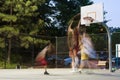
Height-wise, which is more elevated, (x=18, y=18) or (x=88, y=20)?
(x=18, y=18)

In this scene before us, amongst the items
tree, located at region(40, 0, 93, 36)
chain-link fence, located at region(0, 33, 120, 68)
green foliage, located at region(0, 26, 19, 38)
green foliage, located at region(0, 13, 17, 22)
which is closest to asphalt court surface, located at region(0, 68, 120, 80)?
chain-link fence, located at region(0, 33, 120, 68)

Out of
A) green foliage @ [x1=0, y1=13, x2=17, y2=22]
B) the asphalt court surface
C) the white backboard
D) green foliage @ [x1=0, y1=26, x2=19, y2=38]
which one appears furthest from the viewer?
green foliage @ [x1=0, y1=13, x2=17, y2=22]

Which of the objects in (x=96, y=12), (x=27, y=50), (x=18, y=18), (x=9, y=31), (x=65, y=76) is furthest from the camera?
(x=18, y=18)

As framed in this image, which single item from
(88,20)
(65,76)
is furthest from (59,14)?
(65,76)

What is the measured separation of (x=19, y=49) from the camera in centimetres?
4506

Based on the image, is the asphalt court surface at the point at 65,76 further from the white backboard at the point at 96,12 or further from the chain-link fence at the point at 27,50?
the chain-link fence at the point at 27,50

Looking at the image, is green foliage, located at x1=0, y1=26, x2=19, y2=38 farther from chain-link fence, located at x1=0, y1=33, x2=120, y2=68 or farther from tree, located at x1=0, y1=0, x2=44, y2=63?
chain-link fence, located at x1=0, y1=33, x2=120, y2=68

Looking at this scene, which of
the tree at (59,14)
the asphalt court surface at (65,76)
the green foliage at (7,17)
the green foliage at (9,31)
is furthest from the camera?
the tree at (59,14)

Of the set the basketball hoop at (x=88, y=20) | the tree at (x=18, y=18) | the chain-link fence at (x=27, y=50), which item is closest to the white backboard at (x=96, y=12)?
the basketball hoop at (x=88, y=20)

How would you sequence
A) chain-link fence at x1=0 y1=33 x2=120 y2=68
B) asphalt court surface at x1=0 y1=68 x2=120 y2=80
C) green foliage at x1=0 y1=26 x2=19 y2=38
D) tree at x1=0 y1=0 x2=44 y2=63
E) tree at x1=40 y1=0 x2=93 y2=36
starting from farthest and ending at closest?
tree at x1=40 y1=0 x2=93 y2=36 → tree at x1=0 y1=0 x2=44 y2=63 → green foliage at x1=0 y1=26 x2=19 y2=38 → chain-link fence at x1=0 y1=33 x2=120 y2=68 → asphalt court surface at x1=0 y1=68 x2=120 y2=80

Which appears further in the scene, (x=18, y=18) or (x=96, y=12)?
(x=18, y=18)

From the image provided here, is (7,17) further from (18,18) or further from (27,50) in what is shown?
(27,50)

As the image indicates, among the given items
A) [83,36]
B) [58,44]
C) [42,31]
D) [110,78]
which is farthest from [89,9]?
[42,31]

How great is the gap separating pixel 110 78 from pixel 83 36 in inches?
400
